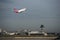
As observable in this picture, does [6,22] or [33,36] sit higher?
[6,22]

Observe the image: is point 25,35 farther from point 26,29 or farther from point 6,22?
point 6,22

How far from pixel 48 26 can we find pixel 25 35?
2.31ft

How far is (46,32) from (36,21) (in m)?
0.42

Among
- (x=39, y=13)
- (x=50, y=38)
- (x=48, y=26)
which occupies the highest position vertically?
(x=39, y=13)

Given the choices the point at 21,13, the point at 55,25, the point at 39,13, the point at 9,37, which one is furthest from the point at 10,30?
the point at 55,25

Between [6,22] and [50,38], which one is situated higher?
[6,22]

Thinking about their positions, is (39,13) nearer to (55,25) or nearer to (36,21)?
(36,21)

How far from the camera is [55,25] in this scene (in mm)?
5160

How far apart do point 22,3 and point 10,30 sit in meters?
0.84

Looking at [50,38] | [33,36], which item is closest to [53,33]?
[50,38]

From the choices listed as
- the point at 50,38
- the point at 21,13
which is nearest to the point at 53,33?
the point at 50,38

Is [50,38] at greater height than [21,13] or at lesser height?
lesser

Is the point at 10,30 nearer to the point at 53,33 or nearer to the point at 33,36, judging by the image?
the point at 33,36

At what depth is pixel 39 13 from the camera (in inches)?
206
